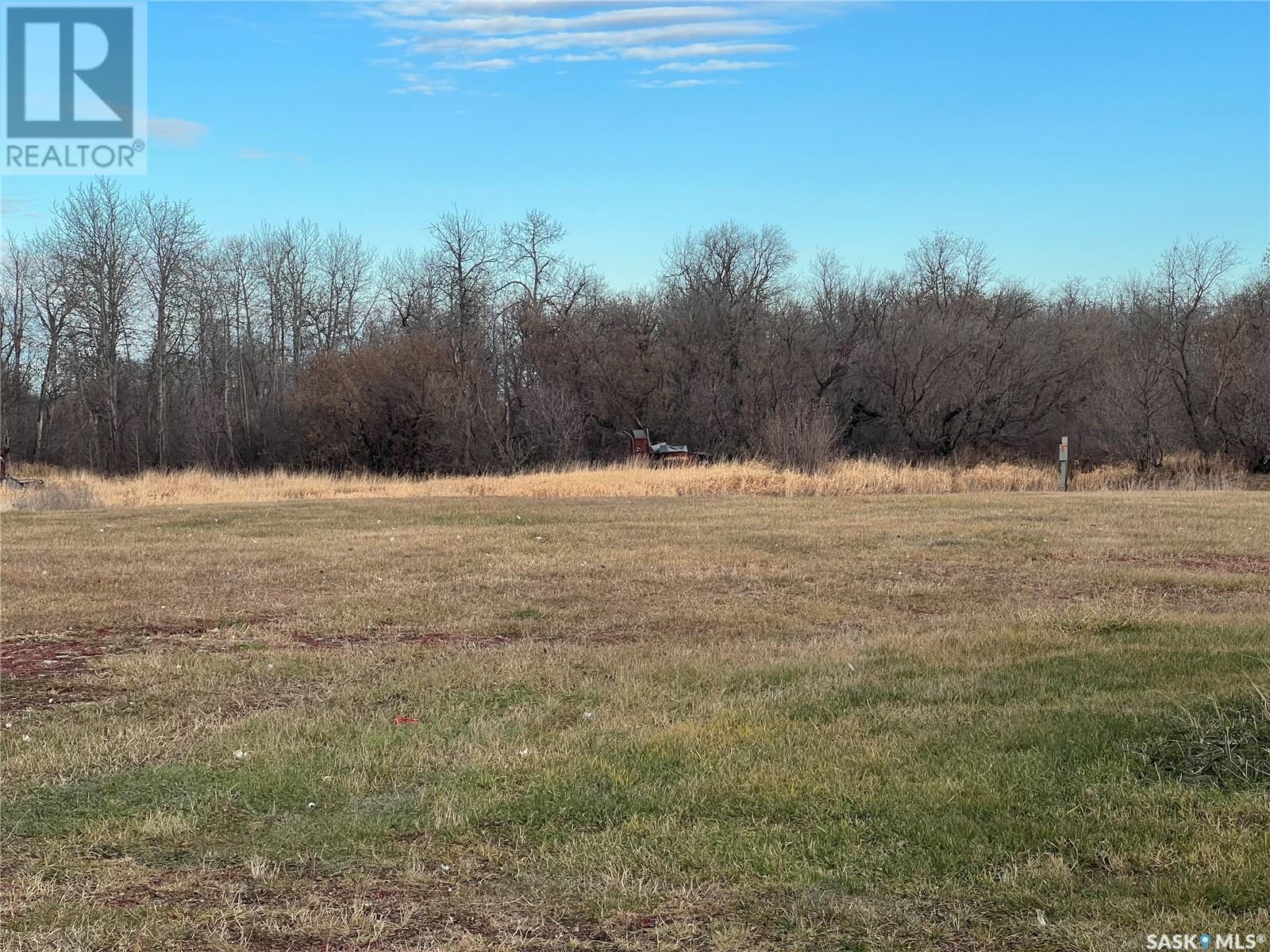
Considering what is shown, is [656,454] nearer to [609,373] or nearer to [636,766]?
[609,373]

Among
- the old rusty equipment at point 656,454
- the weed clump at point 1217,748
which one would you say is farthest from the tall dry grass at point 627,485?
the weed clump at point 1217,748

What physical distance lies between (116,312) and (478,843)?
48.4 m

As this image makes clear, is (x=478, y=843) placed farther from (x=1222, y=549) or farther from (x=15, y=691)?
(x=1222, y=549)

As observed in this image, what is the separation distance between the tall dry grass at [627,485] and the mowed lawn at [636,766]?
14.2 meters

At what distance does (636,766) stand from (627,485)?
21227mm

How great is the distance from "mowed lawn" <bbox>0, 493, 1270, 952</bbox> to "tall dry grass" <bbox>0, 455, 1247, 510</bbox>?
46.4 ft

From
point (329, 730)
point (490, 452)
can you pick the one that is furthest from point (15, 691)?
point (490, 452)

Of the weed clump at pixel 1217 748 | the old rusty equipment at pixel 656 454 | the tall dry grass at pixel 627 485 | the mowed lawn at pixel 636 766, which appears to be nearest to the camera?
the mowed lawn at pixel 636 766

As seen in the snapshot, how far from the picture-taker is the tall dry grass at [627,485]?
81.5 feet

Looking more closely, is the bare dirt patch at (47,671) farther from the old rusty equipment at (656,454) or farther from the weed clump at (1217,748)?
the old rusty equipment at (656,454)

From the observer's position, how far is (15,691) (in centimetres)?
671

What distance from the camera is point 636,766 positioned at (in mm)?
4898

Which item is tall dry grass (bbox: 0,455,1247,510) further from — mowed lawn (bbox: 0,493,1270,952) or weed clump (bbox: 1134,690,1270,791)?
weed clump (bbox: 1134,690,1270,791)

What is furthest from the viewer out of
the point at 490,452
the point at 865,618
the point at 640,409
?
the point at 640,409
